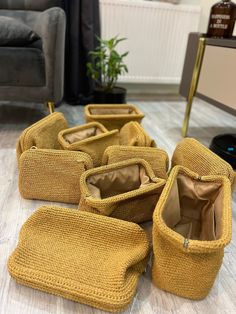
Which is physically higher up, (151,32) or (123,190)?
(151,32)

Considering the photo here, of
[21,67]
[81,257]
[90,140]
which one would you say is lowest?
[81,257]

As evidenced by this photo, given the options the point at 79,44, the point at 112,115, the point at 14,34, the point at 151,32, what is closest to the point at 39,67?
the point at 14,34

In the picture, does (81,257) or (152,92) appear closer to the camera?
(81,257)

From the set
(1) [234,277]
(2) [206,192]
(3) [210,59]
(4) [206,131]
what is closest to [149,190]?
(2) [206,192]

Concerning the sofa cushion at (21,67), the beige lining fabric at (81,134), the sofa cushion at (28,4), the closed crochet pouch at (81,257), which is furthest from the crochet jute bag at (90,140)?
the sofa cushion at (28,4)

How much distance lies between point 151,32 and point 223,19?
0.82 m

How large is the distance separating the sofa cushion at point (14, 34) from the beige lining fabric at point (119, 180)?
0.83 meters

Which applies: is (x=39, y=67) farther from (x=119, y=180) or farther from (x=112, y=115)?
(x=119, y=180)

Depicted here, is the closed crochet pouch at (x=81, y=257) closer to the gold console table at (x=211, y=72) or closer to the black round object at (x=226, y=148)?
the black round object at (x=226, y=148)

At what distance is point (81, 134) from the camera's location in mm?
1021

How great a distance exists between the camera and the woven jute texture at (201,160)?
780mm

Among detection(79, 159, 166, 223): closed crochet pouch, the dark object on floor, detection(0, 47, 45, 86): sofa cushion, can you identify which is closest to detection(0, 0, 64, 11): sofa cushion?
the dark object on floor

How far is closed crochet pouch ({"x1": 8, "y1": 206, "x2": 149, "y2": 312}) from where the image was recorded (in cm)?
56

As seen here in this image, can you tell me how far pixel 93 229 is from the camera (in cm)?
68
